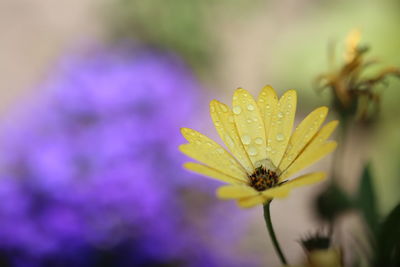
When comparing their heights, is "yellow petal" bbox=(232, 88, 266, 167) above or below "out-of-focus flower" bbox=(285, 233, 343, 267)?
above

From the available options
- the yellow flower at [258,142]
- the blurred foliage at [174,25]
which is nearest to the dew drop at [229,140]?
the yellow flower at [258,142]

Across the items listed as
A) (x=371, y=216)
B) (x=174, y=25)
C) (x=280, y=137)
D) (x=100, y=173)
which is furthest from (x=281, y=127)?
(x=174, y=25)

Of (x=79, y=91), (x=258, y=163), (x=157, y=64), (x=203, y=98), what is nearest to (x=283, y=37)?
(x=203, y=98)

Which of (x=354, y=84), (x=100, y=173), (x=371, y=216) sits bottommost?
(x=371, y=216)

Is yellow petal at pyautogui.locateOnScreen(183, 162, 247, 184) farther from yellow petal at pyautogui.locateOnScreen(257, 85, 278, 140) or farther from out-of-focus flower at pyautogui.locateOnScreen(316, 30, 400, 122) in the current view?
out-of-focus flower at pyautogui.locateOnScreen(316, 30, 400, 122)

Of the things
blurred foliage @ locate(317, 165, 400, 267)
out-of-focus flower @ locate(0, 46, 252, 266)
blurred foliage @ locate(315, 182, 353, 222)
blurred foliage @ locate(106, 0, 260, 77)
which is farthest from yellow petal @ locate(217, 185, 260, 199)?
blurred foliage @ locate(106, 0, 260, 77)

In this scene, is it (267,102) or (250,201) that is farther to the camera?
(267,102)

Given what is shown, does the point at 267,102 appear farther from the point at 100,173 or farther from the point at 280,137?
the point at 100,173
